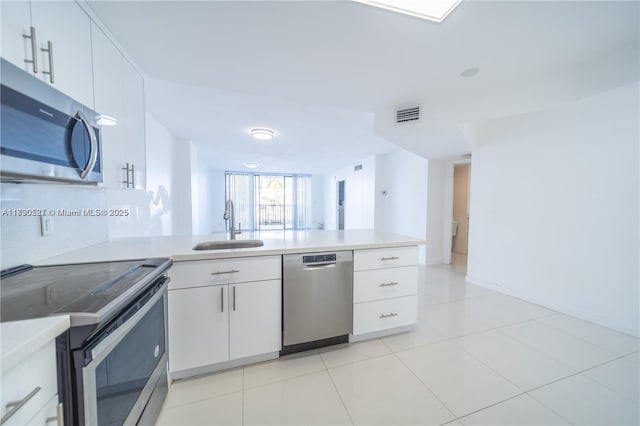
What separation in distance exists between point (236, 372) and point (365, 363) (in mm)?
994

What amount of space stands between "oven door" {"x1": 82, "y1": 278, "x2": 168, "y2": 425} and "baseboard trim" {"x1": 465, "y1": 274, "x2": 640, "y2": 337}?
3.96 metres

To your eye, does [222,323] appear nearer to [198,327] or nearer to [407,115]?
[198,327]

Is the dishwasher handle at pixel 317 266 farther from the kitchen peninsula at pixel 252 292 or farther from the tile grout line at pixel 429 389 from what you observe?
the tile grout line at pixel 429 389

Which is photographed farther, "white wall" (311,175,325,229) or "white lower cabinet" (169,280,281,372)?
"white wall" (311,175,325,229)

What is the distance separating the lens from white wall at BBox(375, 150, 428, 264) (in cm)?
469

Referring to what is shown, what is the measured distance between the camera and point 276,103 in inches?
109

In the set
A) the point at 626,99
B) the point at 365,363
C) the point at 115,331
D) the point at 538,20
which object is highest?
the point at 538,20

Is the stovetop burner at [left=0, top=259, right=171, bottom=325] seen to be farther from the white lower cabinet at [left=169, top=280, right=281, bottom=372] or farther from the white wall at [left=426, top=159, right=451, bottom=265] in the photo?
the white wall at [left=426, top=159, right=451, bottom=265]

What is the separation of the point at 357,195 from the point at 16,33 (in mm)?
6558

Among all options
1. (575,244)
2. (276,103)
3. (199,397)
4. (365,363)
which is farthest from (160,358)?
(575,244)

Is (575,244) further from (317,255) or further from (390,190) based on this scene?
(390,190)

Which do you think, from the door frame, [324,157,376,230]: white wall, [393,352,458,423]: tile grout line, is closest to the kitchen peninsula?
[393,352,458,423]: tile grout line

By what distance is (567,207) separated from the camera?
2.55 metres

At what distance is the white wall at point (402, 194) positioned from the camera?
469cm
